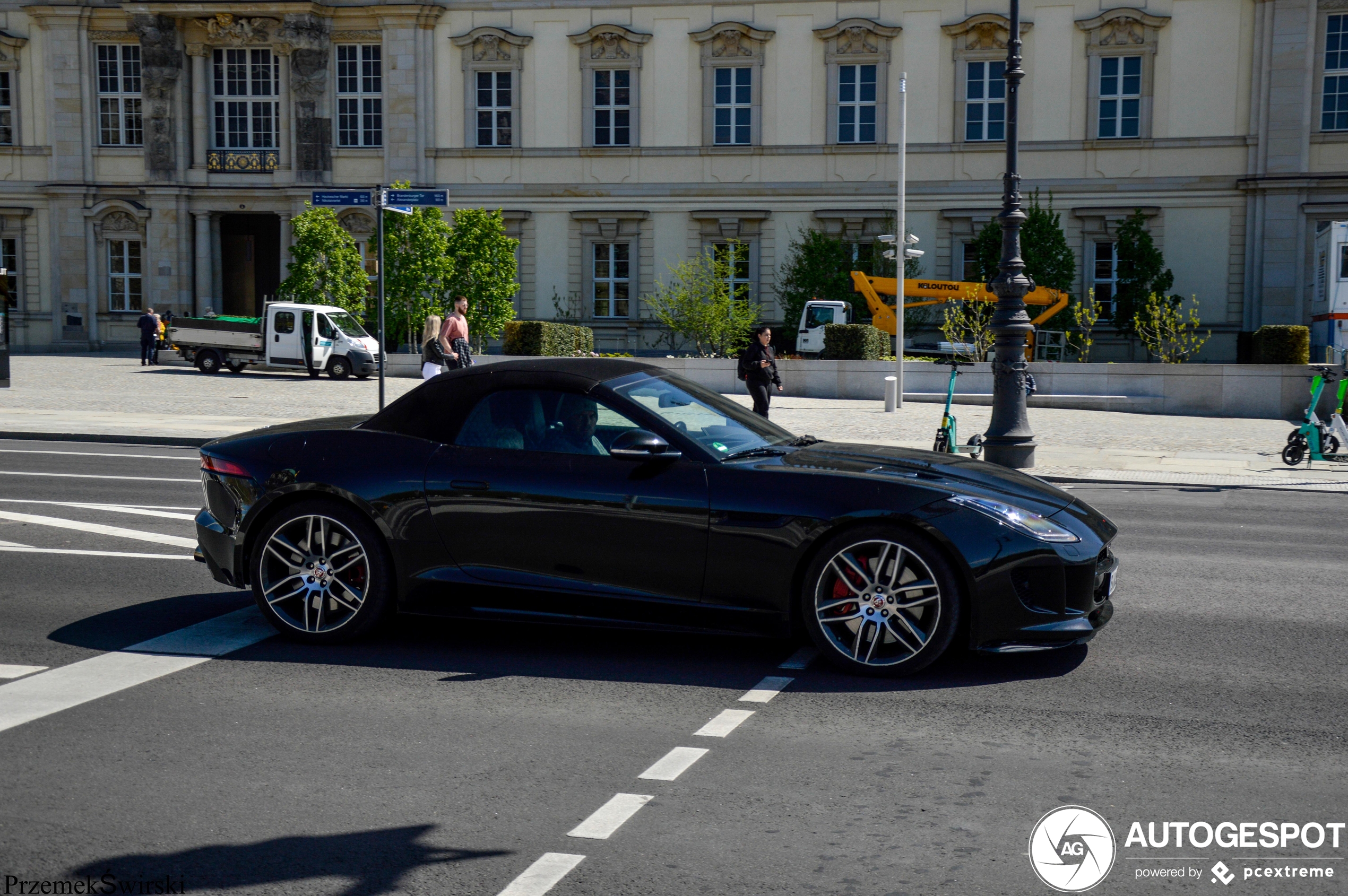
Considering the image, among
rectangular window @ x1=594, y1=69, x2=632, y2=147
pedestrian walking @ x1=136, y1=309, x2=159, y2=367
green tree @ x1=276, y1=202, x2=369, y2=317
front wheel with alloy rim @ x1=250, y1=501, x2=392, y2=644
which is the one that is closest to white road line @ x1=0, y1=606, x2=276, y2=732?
front wheel with alloy rim @ x1=250, y1=501, x2=392, y2=644

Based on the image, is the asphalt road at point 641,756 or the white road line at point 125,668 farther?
the white road line at point 125,668

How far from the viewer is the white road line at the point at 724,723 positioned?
216 inches

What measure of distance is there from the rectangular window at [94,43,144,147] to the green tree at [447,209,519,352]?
17.5 metres

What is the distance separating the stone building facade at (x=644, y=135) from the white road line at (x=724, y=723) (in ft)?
125

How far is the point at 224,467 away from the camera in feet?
23.5

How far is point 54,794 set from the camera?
4.75 metres

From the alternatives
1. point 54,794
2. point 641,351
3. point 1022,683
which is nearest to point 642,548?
point 1022,683

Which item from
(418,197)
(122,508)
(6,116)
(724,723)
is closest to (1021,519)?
(724,723)

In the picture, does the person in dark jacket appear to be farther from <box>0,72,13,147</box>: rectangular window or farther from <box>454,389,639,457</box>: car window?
<box>0,72,13,147</box>: rectangular window

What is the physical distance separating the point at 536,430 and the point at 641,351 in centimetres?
3698

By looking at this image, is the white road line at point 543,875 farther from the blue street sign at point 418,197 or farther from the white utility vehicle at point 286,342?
the white utility vehicle at point 286,342

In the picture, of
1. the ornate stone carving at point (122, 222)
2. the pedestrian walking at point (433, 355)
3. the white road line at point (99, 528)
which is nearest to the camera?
the white road line at point (99, 528)

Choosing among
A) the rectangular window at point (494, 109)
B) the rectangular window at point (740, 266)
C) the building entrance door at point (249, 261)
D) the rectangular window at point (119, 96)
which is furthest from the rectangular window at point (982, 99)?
the rectangular window at point (119, 96)

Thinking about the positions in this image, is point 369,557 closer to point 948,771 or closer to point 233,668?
point 233,668
